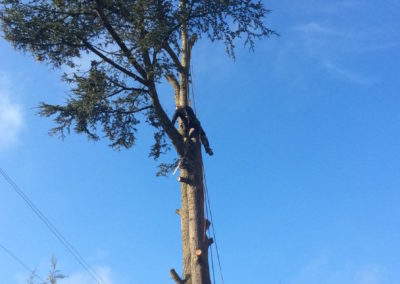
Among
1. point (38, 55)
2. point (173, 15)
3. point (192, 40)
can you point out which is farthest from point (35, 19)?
point (192, 40)

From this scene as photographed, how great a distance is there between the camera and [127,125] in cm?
1002

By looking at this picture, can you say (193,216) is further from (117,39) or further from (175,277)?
(117,39)

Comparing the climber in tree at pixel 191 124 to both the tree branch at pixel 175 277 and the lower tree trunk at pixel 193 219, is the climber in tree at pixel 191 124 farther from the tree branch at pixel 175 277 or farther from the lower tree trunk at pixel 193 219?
the tree branch at pixel 175 277

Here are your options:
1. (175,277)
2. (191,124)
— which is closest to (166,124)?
(191,124)

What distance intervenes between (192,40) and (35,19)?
294cm

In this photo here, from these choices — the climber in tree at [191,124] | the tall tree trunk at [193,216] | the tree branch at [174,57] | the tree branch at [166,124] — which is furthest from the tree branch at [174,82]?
the tree branch at [166,124]

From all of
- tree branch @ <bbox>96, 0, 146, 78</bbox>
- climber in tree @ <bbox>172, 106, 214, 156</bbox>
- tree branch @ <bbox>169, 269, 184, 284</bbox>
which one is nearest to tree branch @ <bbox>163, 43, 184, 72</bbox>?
tree branch @ <bbox>96, 0, 146, 78</bbox>

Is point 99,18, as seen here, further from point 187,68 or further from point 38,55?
point 187,68

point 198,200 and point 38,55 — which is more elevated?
point 38,55

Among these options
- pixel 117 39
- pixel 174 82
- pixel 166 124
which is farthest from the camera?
pixel 174 82

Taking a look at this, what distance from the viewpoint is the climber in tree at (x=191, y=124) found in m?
9.06

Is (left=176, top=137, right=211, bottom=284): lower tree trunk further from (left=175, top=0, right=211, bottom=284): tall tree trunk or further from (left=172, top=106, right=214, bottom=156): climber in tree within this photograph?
(left=172, top=106, right=214, bottom=156): climber in tree

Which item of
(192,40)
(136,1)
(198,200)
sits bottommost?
(198,200)

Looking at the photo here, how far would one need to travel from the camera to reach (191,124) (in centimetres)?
909
